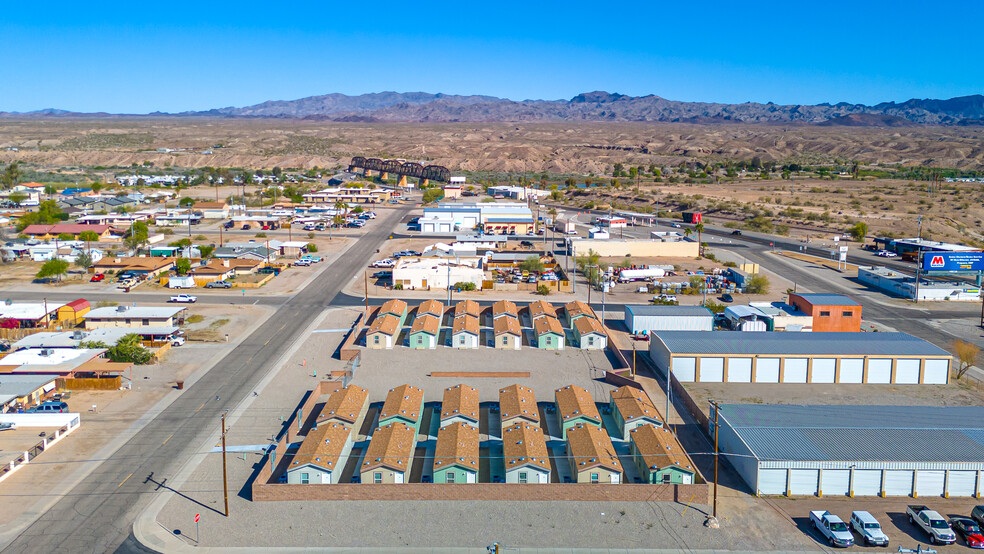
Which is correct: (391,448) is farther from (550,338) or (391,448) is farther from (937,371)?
(937,371)

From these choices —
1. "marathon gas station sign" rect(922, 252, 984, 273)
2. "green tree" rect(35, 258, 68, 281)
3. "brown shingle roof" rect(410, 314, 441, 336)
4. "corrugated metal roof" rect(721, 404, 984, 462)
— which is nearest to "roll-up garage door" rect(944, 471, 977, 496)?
"corrugated metal roof" rect(721, 404, 984, 462)

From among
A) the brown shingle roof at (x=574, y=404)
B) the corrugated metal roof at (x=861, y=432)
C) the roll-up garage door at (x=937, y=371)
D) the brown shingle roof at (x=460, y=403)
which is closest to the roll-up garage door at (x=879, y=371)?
the roll-up garage door at (x=937, y=371)

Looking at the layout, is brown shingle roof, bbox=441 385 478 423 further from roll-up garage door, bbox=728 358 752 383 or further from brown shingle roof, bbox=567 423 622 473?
roll-up garage door, bbox=728 358 752 383

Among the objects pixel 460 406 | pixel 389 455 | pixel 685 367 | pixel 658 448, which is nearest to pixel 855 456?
pixel 658 448

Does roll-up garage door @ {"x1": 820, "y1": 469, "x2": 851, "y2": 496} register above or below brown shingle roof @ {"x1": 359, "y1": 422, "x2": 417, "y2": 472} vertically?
below

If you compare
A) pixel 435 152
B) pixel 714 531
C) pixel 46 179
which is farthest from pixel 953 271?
pixel 435 152

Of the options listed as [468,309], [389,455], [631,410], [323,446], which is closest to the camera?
[389,455]
